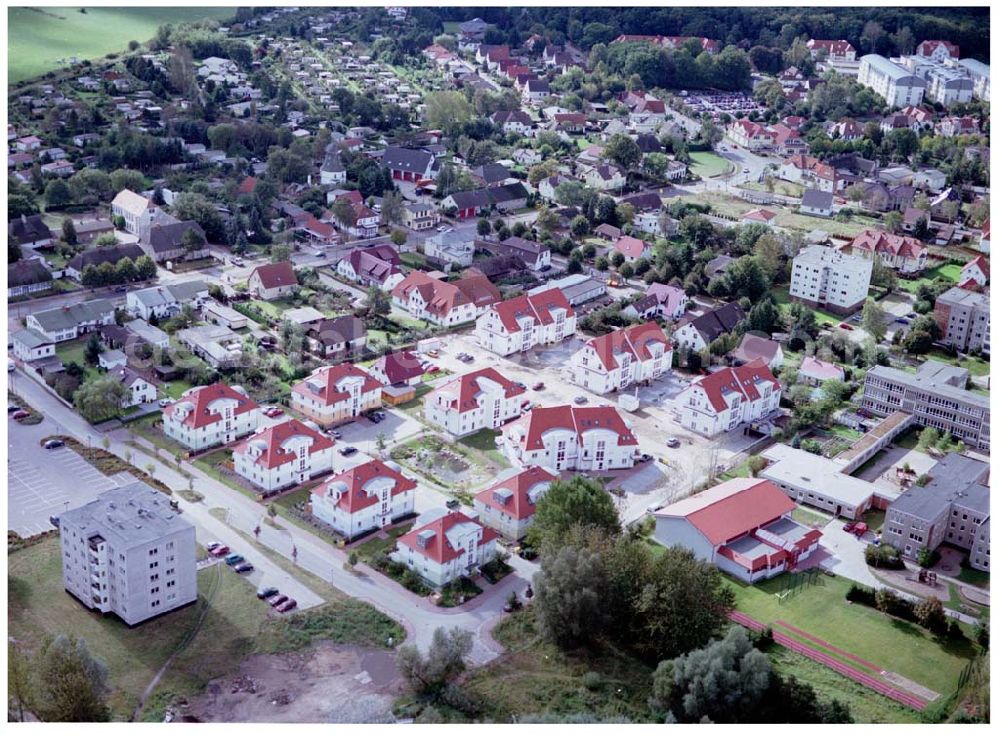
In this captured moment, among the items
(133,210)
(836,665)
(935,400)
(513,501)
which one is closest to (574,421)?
(513,501)

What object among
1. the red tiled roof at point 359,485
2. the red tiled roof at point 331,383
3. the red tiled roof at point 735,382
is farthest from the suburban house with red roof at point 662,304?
the red tiled roof at point 359,485

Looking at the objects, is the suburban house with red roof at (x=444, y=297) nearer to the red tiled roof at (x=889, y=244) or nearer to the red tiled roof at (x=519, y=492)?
the red tiled roof at (x=519, y=492)

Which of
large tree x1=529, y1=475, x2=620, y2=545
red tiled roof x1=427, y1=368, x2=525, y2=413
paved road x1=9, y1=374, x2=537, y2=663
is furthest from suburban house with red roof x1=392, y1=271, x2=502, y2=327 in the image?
large tree x1=529, y1=475, x2=620, y2=545

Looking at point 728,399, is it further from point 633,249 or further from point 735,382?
point 633,249

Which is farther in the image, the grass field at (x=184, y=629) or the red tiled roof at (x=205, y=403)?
the red tiled roof at (x=205, y=403)

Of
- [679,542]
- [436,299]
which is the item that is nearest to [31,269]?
[436,299]

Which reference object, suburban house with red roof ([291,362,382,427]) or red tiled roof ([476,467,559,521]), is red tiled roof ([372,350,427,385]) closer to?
suburban house with red roof ([291,362,382,427])

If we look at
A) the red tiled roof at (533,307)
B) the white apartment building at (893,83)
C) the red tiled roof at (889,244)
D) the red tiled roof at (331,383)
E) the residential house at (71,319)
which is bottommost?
the residential house at (71,319)

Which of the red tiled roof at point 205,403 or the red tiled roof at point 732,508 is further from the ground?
the red tiled roof at point 732,508
